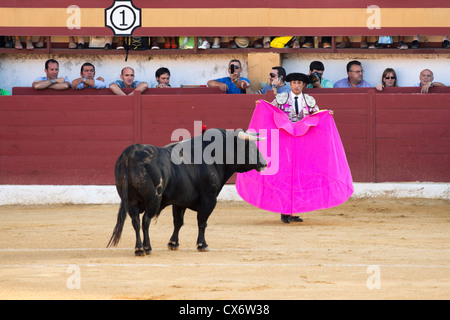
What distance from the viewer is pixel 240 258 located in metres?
6.77

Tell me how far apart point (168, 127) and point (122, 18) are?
188cm

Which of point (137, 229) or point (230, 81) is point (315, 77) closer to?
point (230, 81)

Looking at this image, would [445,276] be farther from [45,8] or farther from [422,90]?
[45,8]

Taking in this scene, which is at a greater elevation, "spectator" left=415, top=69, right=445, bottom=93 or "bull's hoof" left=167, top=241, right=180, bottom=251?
"spectator" left=415, top=69, right=445, bottom=93

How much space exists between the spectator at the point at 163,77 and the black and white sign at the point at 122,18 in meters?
0.92

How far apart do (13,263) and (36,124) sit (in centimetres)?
557

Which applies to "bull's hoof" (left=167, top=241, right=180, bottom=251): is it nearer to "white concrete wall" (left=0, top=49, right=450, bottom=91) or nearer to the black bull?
the black bull

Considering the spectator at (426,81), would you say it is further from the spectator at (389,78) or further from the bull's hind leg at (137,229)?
the bull's hind leg at (137,229)

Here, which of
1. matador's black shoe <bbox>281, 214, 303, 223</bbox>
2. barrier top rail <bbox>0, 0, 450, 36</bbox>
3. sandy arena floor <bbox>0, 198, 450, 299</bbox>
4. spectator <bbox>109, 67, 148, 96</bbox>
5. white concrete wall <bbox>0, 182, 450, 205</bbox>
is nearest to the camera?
sandy arena floor <bbox>0, 198, 450, 299</bbox>

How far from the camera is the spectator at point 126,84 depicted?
39.0 feet

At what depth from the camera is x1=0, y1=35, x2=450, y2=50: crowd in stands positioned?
12688 millimetres

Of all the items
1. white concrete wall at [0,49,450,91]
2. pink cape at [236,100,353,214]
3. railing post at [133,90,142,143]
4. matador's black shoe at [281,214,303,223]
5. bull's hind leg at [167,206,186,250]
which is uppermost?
white concrete wall at [0,49,450,91]

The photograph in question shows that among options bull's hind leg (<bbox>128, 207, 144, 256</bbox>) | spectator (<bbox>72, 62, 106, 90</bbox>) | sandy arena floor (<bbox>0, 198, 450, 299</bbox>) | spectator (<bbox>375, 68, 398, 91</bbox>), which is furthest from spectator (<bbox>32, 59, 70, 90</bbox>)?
bull's hind leg (<bbox>128, 207, 144, 256</bbox>)

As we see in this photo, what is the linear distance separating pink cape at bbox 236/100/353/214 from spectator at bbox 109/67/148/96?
106 inches
